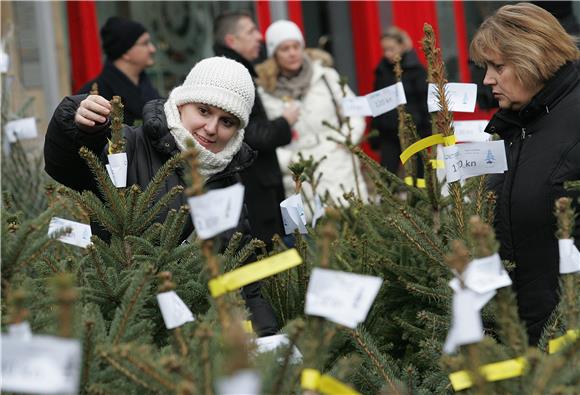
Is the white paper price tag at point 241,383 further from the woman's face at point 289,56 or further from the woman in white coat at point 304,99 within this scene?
the woman's face at point 289,56

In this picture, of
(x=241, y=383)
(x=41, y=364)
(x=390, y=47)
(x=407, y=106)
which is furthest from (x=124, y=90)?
(x=241, y=383)

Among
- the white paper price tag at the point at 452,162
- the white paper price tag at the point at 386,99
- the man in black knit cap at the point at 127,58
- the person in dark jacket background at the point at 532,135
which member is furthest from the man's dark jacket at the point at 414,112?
the white paper price tag at the point at 452,162

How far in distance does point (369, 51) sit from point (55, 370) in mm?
9076

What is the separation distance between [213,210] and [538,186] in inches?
64.7

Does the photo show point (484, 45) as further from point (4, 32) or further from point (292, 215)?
point (4, 32)

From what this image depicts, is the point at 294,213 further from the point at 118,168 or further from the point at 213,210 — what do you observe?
the point at 213,210

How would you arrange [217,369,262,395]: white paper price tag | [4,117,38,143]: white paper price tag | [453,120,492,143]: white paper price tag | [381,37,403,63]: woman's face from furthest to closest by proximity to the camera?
[381,37,403,63]: woman's face, [4,117,38,143]: white paper price tag, [453,120,492,143]: white paper price tag, [217,369,262,395]: white paper price tag

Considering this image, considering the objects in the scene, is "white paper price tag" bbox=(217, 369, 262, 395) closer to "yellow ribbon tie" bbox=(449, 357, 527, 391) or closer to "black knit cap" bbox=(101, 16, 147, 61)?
"yellow ribbon tie" bbox=(449, 357, 527, 391)

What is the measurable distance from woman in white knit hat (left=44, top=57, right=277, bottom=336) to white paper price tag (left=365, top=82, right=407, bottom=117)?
0.82 meters

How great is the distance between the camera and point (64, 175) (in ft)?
10.8

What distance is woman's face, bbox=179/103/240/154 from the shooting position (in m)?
3.34

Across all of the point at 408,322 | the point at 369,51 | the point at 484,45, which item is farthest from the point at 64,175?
the point at 369,51

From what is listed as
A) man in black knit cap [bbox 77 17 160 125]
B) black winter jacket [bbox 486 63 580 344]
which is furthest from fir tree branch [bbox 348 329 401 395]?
man in black knit cap [bbox 77 17 160 125]

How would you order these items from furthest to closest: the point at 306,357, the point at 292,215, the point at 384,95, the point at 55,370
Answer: the point at 384,95 → the point at 292,215 → the point at 306,357 → the point at 55,370
